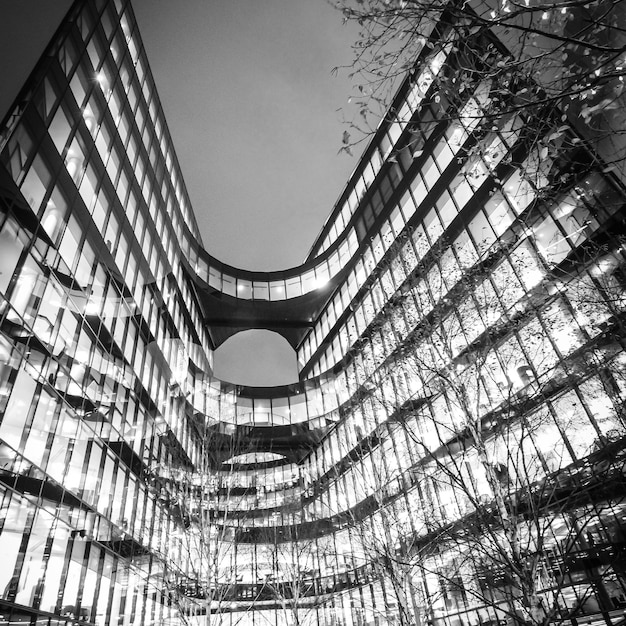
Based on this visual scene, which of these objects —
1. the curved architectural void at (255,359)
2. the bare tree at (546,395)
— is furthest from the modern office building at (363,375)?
the curved architectural void at (255,359)

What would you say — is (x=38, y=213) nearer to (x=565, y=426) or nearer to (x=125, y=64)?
(x=125, y=64)

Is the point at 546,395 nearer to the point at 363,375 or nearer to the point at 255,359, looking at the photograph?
the point at 363,375

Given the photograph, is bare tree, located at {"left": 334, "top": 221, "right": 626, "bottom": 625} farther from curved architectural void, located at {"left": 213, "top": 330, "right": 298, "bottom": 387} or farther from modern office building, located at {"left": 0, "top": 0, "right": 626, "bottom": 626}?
curved architectural void, located at {"left": 213, "top": 330, "right": 298, "bottom": 387}

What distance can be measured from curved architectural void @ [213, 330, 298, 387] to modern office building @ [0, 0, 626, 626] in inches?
446

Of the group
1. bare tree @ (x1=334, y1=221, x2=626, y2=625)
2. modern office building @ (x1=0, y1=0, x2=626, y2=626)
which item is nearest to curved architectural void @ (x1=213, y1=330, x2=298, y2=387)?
modern office building @ (x1=0, y1=0, x2=626, y2=626)

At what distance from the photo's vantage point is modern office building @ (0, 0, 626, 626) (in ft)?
29.8

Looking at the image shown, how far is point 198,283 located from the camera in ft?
109

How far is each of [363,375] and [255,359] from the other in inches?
1062

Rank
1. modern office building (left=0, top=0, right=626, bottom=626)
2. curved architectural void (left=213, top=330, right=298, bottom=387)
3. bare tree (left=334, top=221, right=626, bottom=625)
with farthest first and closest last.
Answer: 1. curved architectural void (left=213, top=330, right=298, bottom=387)
2. bare tree (left=334, top=221, right=626, bottom=625)
3. modern office building (left=0, top=0, right=626, bottom=626)

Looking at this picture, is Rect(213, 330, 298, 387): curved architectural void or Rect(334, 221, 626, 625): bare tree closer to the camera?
Rect(334, 221, 626, 625): bare tree

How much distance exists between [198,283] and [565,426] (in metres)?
26.8

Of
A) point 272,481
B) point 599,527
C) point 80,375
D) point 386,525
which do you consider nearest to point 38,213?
point 80,375

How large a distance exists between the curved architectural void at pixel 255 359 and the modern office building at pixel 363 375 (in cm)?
1134

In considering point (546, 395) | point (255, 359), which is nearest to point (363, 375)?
point (546, 395)
